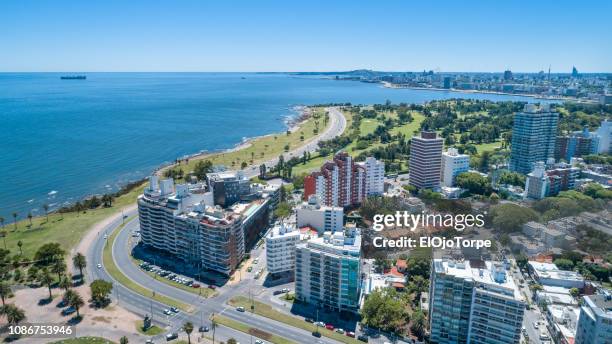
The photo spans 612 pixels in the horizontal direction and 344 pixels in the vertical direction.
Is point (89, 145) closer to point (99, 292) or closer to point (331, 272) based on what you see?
point (99, 292)

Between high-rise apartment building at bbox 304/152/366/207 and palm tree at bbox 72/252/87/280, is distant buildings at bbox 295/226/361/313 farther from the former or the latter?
palm tree at bbox 72/252/87/280

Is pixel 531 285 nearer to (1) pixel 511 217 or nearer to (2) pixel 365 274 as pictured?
(1) pixel 511 217

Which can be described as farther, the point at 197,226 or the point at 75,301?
the point at 197,226

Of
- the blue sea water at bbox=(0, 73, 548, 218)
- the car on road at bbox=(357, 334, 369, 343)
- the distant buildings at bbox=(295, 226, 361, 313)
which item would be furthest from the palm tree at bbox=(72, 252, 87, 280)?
the car on road at bbox=(357, 334, 369, 343)

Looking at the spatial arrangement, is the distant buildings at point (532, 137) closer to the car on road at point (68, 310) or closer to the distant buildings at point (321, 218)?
the distant buildings at point (321, 218)

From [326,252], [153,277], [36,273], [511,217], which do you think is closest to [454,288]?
[326,252]

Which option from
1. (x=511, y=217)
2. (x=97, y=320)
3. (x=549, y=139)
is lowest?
(x=97, y=320)

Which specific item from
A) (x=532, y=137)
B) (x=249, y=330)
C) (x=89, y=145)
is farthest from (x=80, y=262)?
(x=532, y=137)
